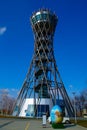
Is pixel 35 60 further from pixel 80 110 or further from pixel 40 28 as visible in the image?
pixel 80 110

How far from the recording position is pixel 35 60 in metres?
68.8

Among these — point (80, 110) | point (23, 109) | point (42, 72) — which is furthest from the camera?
point (80, 110)

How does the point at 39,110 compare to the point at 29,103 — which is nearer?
the point at 39,110

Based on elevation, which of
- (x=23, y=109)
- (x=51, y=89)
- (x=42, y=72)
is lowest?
(x=23, y=109)

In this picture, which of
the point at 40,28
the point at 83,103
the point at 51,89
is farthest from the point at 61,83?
the point at 83,103

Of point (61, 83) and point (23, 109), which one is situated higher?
point (61, 83)

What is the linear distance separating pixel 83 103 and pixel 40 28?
143 feet

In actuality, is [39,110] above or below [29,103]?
below

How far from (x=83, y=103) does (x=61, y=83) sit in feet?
113

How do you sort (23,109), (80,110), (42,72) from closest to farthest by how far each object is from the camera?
(23,109) < (42,72) < (80,110)

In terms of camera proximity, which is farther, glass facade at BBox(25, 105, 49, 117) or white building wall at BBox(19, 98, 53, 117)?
white building wall at BBox(19, 98, 53, 117)

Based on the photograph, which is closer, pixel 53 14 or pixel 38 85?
pixel 38 85

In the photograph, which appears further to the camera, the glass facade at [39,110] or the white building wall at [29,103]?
the white building wall at [29,103]

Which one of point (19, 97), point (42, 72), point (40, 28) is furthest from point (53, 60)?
point (19, 97)
